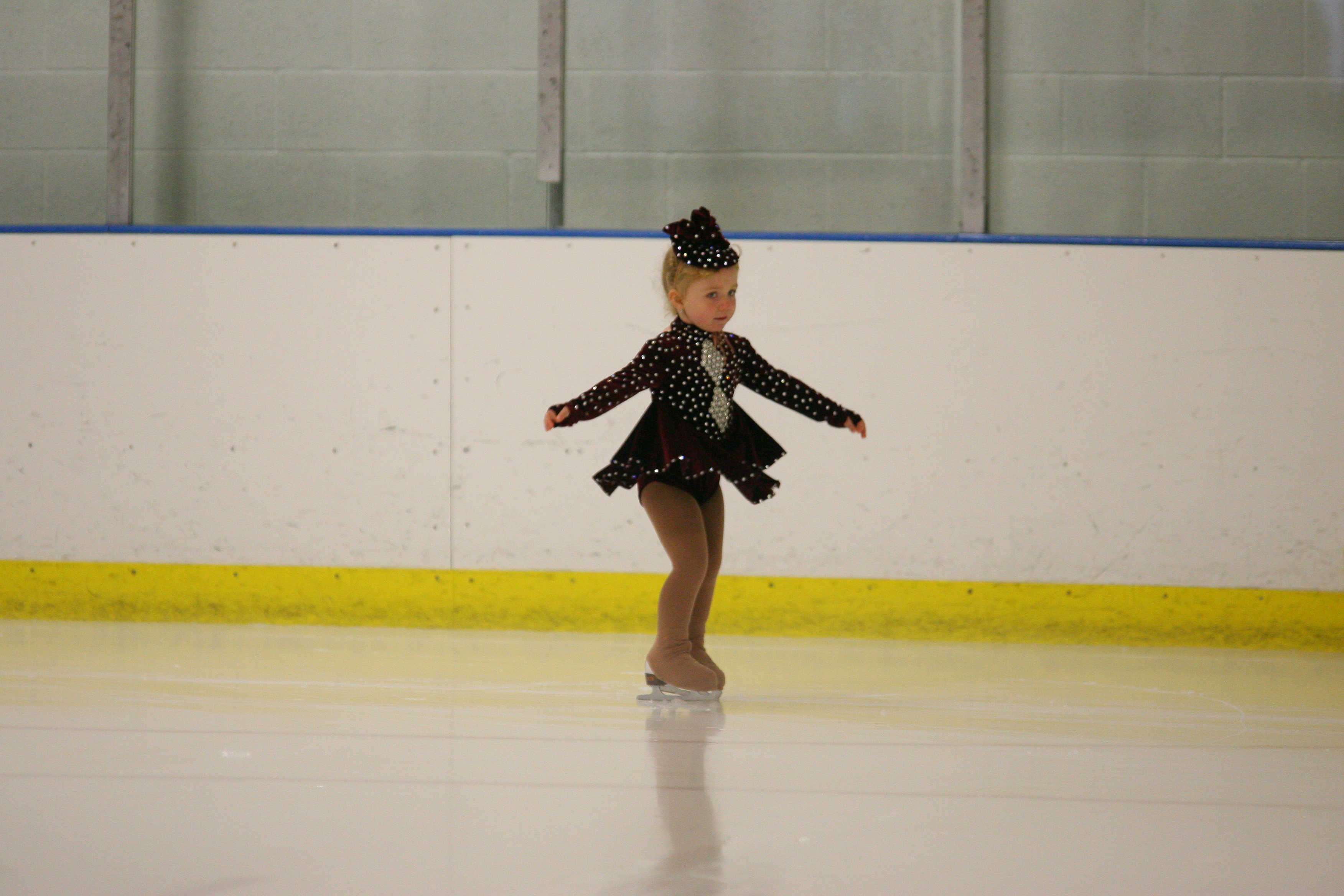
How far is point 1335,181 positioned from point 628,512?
2911 mm

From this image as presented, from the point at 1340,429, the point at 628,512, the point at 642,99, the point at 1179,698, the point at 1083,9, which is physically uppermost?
the point at 1083,9

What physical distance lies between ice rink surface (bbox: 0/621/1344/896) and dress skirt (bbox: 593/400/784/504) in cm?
51

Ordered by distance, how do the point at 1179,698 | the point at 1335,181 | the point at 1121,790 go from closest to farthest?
1. the point at 1121,790
2. the point at 1179,698
3. the point at 1335,181

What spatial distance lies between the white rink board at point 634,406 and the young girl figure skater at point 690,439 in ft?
4.48

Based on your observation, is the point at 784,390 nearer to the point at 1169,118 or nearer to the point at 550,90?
the point at 550,90

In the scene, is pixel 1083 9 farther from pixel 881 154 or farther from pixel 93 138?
pixel 93 138

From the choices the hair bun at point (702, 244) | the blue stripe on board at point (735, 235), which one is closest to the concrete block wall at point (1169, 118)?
the blue stripe on board at point (735, 235)

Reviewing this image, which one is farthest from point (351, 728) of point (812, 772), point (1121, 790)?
point (1121, 790)

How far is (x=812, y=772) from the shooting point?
2.19 meters

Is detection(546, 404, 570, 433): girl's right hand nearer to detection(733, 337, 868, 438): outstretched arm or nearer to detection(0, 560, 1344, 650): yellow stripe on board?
detection(733, 337, 868, 438): outstretched arm

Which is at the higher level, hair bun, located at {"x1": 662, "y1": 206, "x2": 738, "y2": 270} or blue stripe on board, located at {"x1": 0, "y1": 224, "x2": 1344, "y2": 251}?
blue stripe on board, located at {"x1": 0, "y1": 224, "x2": 1344, "y2": 251}

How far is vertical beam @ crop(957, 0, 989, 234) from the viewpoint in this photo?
4.75 m

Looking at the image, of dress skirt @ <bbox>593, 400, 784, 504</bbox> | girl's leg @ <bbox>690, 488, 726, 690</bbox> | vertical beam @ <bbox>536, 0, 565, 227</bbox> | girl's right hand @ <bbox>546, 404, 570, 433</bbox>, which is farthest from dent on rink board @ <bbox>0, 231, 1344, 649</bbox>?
girl's right hand @ <bbox>546, 404, 570, 433</bbox>

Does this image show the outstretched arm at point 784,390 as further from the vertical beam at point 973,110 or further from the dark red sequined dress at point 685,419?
the vertical beam at point 973,110
